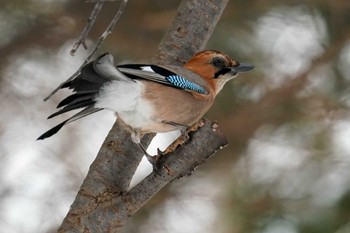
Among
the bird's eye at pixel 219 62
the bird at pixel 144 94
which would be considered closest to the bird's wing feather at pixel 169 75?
the bird at pixel 144 94

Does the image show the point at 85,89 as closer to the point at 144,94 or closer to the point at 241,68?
the point at 144,94

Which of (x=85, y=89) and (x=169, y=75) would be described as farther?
(x=169, y=75)

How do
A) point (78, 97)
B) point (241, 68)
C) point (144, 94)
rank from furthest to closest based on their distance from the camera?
point (241, 68) → point (144, 94) → point (78, 97)

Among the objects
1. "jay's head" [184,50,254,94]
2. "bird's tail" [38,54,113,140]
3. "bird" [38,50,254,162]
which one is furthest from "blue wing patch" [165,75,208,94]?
"bird's tail" [38,54,113,140]

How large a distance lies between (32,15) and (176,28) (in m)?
1.29

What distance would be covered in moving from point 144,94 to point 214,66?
15.4 inches

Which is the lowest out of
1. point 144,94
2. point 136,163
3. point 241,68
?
point 136,163

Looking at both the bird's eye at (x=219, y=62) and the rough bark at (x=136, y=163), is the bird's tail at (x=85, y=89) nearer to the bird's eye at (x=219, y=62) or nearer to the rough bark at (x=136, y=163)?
the rough bark at (x=136, y=163)

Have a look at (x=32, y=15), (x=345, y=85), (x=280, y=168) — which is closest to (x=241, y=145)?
(x=280, y=168)

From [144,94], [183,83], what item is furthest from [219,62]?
[144,94]

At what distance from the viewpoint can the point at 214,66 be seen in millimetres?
3188

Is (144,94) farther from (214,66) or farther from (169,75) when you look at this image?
(214,66)

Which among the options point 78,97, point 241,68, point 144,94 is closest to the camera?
point 78,97

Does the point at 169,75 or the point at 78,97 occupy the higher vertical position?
the point at 169,75
